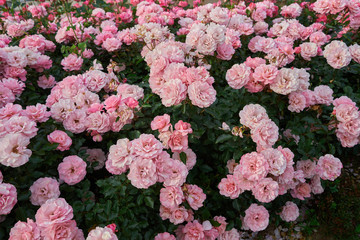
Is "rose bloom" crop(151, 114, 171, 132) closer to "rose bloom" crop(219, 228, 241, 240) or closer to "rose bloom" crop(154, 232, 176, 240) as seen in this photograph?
"rose bloom" crop(154, 232, 176, 240)

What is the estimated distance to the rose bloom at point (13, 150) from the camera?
1313 mm

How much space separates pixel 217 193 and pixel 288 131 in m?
0.77

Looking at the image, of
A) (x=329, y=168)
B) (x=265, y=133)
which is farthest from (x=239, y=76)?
(x=329, y=168)

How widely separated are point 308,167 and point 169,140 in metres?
1.16

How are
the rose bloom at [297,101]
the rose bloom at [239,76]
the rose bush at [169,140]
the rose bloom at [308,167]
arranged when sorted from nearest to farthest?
the rose bush at [169,140] < the rose bloom at [239,76] < the rose bloom at [297,101] < the rose bloom at [308,167]

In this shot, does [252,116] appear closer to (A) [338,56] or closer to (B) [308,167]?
(B) [308,167]

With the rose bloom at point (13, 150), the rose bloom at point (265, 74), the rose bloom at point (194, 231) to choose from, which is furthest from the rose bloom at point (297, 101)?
the rose bloom at point (13, 150)

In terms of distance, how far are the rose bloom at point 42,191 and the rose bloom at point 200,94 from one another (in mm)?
943

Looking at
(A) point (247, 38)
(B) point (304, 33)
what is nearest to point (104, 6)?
(A) point (247, 38)

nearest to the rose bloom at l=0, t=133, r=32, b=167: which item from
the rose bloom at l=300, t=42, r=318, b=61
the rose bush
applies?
the rose bush

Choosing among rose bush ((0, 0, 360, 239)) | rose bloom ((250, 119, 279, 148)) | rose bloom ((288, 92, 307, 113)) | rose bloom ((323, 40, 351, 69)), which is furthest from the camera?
rose bloom ((323, 40, 351, 69))

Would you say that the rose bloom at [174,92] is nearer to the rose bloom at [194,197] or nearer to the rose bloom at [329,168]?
the rose bloom at [194,197]

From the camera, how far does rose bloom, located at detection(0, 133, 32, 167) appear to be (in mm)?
1313

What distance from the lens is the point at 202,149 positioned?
→ 6.62 ft
